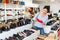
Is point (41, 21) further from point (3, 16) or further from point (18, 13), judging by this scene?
point (18, 13)

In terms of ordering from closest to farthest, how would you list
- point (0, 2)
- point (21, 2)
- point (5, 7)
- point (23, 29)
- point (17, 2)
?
point (23, 29) → point (0, 2) → point (5, 7) → point (17, 2) → point (21, 2)

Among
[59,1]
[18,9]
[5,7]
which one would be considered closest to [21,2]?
[18,9]

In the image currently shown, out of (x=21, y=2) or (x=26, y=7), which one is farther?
(x=26, y=7)

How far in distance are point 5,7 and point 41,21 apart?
1.93 meters

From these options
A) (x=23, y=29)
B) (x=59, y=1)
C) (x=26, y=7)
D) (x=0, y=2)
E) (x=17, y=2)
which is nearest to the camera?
(x=23, y=29)

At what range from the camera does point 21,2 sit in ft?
23.8

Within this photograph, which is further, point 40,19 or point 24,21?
point 24,21

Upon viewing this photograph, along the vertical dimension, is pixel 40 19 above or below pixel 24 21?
above

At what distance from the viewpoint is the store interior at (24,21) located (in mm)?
3615

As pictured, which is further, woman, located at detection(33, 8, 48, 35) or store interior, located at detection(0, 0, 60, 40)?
woman, located at detection(33, 8, 48, 35)

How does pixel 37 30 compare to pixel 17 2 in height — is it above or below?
below

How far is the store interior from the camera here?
142 inches

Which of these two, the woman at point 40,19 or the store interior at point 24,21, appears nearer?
the store interior at point 24,21

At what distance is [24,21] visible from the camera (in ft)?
16.8
